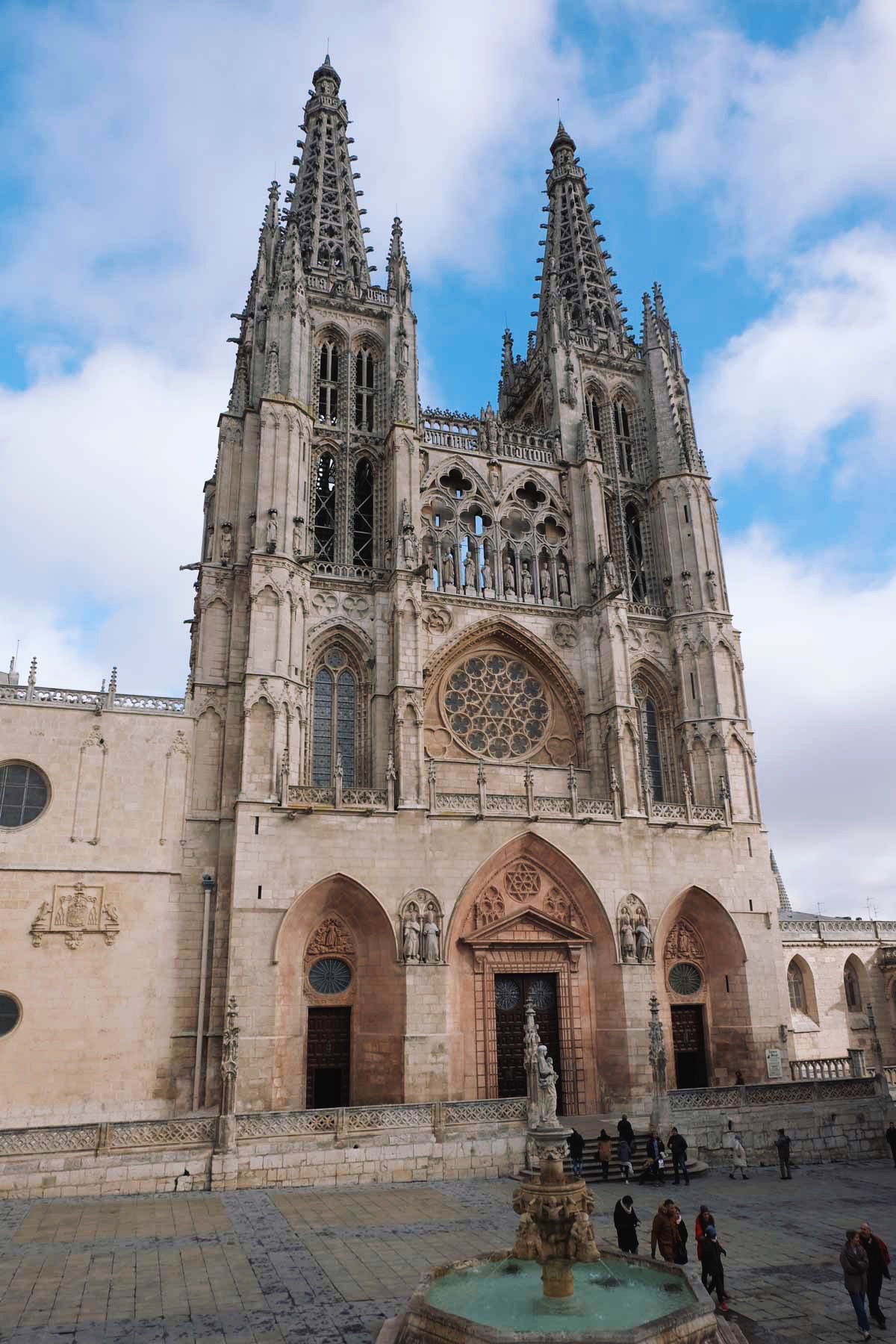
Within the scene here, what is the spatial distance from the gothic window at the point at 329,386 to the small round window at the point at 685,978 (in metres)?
18.9

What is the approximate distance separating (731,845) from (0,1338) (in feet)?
67.3

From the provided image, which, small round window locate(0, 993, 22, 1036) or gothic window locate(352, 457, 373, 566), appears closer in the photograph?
small round window locate(0, 993, 22, 1036)

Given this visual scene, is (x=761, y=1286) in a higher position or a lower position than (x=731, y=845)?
lower

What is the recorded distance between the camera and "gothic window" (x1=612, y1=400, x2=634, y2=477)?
31.5 meters

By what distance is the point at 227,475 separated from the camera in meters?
25.8

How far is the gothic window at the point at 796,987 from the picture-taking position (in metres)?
31.8

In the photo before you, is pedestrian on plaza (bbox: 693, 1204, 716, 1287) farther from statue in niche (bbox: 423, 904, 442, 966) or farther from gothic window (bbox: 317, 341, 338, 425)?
gothic window (bbox: 317, 341, 338, 425)

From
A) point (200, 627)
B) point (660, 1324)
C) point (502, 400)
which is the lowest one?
point (660, 1324)

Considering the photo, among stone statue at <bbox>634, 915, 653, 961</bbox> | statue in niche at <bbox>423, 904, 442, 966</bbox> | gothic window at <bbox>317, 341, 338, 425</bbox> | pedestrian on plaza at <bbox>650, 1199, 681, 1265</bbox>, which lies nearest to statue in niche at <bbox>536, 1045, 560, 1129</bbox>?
statue in niche at <bbox>423, 904, 442, 966</bbox>

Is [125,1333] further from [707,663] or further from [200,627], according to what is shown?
[707,663]

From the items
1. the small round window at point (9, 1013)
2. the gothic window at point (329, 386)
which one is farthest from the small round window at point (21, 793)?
the gothic window at point (329, 386)

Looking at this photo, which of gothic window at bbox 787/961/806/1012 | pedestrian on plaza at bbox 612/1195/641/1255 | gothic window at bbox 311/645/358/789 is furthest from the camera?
gothic window at bbox 787/961/806/1012

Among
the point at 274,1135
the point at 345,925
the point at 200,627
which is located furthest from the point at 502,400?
the point at 274,1135

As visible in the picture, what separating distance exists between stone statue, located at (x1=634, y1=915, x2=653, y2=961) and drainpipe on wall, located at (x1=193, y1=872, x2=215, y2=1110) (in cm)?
1055
